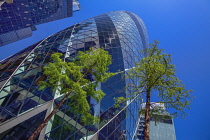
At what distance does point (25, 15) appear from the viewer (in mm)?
74188

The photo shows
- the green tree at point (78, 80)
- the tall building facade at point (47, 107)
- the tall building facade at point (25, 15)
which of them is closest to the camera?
the green tree at point (78, 80)

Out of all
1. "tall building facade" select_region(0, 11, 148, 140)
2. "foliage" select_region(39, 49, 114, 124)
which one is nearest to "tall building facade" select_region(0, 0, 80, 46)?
"tall building facade" select_region(0, 11, 148, 140)

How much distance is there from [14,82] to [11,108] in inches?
129

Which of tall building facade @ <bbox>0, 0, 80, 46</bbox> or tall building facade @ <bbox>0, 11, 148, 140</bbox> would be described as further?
tall building facade @ <bbox>0, 0, 80, 46</bbox>

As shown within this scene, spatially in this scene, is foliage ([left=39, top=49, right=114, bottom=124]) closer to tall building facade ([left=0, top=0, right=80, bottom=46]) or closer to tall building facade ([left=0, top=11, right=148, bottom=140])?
tall building facade ([left=0, top=11, right=148, bottom=140])

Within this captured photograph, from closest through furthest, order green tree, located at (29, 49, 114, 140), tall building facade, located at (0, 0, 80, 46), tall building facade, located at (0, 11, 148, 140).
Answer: green tree, located at (29, 49, 114, 140)
tall building facade, located at (0, 11, 148, 140)
tall building facade, located at (0, 0, 80, 46)

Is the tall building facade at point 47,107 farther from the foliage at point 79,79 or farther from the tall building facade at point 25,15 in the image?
the tall building facade at point 25,15

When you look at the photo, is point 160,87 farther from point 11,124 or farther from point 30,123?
point 11,124

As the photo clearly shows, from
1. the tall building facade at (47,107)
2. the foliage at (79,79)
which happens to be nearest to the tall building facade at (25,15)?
the tall building facade at (47,107)

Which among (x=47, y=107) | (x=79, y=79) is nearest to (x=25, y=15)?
(x=47, y=107)

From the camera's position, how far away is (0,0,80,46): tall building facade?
65312 millimetres

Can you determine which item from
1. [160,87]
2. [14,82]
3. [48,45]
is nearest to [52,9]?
[48,45]

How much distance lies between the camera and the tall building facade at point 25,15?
65312 mm

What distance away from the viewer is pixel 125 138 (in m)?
16.3
